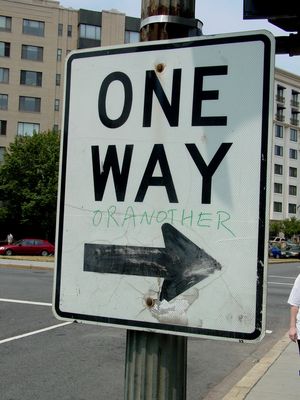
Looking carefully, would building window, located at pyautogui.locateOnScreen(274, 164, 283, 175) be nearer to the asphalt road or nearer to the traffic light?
the asphalt road

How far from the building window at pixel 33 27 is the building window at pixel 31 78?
13.4 ft

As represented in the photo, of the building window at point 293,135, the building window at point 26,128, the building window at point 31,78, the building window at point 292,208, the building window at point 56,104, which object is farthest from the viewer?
the building window at point 293,135

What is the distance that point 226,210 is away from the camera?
1.78m

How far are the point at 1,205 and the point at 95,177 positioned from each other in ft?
166

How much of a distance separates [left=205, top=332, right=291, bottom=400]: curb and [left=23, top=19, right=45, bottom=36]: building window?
53.8 meters

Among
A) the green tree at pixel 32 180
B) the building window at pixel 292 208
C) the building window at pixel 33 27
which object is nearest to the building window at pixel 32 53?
the building window at pixel 33 27

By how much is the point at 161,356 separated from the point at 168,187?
599 mm

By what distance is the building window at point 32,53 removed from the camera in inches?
2238

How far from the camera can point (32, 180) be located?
47.1m

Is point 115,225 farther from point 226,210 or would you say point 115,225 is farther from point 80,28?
point 80,28

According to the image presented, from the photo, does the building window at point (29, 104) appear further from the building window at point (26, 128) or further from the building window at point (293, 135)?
the building window at point (293, 135)

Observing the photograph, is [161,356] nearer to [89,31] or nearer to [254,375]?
[254,375]

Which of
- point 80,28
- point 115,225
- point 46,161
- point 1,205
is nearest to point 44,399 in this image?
point 115,225

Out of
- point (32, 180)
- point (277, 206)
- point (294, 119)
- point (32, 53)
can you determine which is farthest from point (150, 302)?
point (294, 119)
